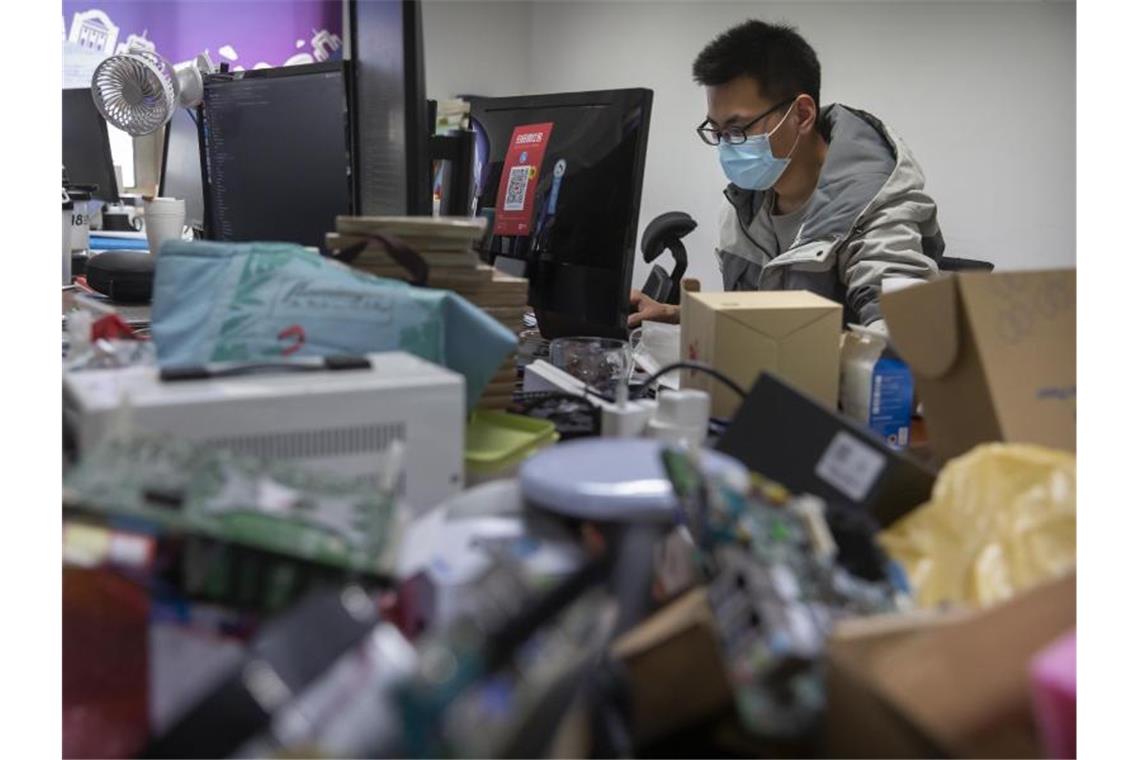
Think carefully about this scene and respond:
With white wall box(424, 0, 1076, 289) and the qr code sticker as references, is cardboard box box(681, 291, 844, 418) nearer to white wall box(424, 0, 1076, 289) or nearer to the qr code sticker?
the qr code sticker

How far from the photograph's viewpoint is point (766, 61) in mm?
2320

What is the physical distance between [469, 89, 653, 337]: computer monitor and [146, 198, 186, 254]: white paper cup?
836 millimetres

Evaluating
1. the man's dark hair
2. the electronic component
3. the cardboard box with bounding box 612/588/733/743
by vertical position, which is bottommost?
the cardboard box with bounding box 612/588/733/743

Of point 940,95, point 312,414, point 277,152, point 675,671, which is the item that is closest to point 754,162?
point 277,152

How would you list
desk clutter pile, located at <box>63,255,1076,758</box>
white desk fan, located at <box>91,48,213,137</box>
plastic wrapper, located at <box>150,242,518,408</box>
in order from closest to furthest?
desk clutter pile, located at <box>63,255,1076,758</box>, plastic wrapper, located at <box>150,242,518,408</box>, white desk fan, located at <box>91,48,213,137</box>

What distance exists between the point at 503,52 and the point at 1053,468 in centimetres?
519

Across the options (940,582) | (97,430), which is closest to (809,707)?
(940,582)

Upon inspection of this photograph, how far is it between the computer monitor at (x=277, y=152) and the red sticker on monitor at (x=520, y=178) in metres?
0.28

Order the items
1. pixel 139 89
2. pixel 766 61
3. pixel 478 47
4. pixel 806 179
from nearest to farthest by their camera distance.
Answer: pixel 139 89 → pixel 766 61 → pixel 806 179 → pixel 478 47

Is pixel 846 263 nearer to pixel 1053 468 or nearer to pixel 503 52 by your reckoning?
pixel 1053 468

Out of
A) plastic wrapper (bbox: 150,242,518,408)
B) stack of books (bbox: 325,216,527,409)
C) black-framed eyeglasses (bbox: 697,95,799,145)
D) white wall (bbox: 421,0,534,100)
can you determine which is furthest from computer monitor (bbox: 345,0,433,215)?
white wall (bbox: 421,0,534,100)

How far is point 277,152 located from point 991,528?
1.50 metres

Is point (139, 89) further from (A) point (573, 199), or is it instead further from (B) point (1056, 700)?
(B) point (1056, 700)

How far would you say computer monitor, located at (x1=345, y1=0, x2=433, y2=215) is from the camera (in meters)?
1.24
